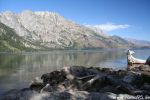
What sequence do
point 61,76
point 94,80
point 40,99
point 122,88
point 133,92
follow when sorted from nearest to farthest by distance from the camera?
1. point 40,99
2. point 133,92
3. point 122,88
4. point 94,80
5. point 61,76

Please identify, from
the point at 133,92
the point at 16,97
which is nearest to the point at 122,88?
the point at 133,92

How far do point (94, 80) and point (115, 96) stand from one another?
Result: 18.6 ft

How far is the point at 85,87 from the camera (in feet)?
57.8

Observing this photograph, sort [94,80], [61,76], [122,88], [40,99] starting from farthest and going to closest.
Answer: [61,76], [94,80], [122,88], [40,99]

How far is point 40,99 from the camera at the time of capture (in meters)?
12.1

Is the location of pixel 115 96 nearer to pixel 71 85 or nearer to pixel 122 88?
pixel 122 88

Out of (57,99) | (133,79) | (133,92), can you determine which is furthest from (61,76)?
(57,99)

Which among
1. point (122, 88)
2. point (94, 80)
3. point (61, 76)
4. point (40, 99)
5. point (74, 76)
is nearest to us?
point (40, 99)

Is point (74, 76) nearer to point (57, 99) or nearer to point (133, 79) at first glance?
point (133, 79)

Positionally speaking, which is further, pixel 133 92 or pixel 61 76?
pixel 61 76

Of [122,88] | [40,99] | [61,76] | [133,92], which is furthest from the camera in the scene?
[61,76]

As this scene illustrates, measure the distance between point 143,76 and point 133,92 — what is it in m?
5.16

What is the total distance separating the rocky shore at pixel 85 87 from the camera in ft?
40.9

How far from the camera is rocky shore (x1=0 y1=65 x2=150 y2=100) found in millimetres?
12469
